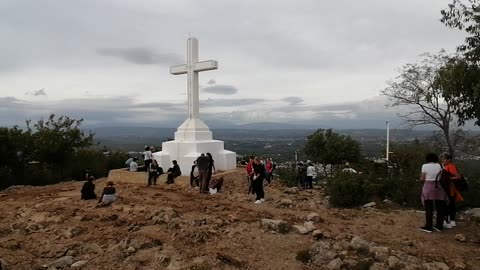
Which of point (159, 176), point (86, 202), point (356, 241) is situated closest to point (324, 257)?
point (356, 241)

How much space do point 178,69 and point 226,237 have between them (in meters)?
13.1

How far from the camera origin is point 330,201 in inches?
528

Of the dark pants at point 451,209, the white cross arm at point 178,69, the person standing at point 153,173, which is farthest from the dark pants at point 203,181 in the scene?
the dark pants at point 451,209

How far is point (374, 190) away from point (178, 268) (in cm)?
831

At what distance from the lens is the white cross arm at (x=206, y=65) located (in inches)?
766

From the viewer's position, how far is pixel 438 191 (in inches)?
368

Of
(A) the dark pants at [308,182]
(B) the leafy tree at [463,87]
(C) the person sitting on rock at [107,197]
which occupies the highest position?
(B) the leafy tree at [463,87]

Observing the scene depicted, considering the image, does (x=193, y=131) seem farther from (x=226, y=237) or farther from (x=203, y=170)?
(x=226, y=237)

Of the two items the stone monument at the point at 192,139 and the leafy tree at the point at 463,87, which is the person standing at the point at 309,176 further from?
the leafy tree at the point at 463,87

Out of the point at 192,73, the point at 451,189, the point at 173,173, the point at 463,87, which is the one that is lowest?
the point at 173,173

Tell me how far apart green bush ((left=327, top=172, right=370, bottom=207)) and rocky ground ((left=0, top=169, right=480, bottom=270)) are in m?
0.46

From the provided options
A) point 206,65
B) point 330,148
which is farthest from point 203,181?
point 330,148

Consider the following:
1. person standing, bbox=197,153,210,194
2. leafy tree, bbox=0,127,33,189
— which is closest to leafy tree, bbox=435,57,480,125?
person standing, bbox=197,153,210,194

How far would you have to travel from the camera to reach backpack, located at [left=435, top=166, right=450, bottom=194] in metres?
9.31
